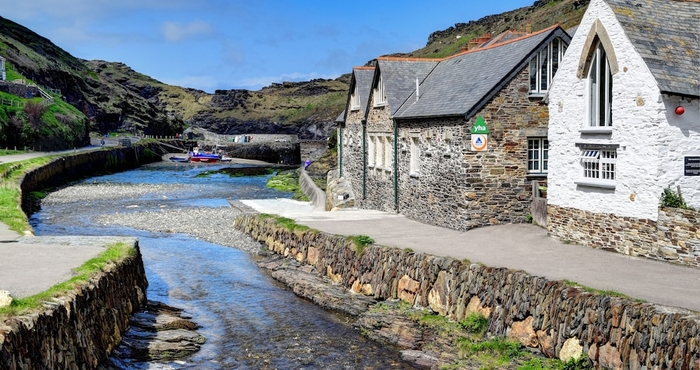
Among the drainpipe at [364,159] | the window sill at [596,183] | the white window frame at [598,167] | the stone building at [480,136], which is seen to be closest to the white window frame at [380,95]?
the drainpipe at [364,159]

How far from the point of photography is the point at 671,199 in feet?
51.2

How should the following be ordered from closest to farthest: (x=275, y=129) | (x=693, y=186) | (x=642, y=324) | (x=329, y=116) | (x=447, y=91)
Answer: (x=642, y=324)
(x=693, y=186)
(x=447, y=91)
(x=329, y=116)
(x=275, y=129)

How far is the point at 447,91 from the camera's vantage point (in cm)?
2614

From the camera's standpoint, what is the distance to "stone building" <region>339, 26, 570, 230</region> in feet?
74.9

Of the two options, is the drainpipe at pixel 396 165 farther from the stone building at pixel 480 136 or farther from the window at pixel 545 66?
the window at pixel 545 66

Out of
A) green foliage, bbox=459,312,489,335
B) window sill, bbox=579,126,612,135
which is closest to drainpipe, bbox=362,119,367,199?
window sill, bbox=579,126,612,135

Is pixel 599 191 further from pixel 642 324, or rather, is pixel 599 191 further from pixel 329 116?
pixel 329 116

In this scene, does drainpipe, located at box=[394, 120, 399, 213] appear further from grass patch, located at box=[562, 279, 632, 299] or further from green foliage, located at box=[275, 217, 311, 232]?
grass patch, located at box=[562, 279, 632, 299]

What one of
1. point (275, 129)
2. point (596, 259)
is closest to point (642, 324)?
point (596, 259)

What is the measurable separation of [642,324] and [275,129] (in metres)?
182

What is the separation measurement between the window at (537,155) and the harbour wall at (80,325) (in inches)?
487

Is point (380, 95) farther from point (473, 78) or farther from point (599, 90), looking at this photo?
point (599, 90)

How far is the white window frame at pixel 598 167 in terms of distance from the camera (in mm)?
17500

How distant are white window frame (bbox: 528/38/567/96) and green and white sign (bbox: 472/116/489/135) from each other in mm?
2054
